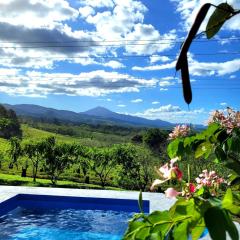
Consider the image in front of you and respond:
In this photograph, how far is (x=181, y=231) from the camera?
68cm

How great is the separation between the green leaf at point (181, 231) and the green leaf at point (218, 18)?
28 cm

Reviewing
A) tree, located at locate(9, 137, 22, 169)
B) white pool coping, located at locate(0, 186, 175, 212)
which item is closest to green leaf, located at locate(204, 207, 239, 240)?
white pool coping, located at locate(0, 186, 175, 212)

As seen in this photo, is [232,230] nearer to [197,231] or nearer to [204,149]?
[197,231]

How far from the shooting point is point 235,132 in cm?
138

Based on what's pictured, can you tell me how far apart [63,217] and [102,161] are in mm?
9467

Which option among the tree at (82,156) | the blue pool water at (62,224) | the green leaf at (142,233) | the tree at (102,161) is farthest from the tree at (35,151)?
the green leaf at (142,233)

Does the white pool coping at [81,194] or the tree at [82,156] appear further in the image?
the tree at [82,156]

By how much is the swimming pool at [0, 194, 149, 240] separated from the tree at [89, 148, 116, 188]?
26.7 feet

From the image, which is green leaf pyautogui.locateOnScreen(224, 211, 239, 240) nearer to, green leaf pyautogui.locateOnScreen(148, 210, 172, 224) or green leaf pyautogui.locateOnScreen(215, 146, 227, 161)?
green leaf pyautogui.locateOnScreen(148, 210, 172, 224)

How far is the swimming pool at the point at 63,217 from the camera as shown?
9.88m

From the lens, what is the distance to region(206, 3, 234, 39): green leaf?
0.65 metres

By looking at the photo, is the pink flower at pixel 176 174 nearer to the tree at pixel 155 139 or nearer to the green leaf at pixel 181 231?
the green leaf at pixel 181 231

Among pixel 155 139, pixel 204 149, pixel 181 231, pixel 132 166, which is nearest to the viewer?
pixel 181 231

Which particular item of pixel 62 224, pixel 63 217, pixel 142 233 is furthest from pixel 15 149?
pixel 142 233
